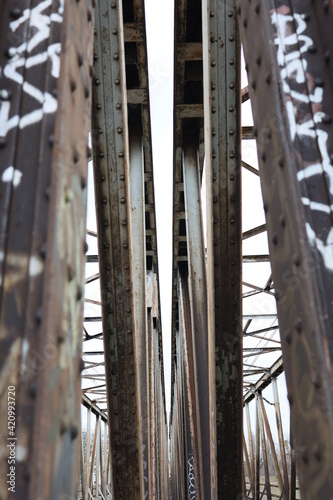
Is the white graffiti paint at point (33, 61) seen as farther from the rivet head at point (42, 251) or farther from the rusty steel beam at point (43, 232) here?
the rivet head at point (42, 251)

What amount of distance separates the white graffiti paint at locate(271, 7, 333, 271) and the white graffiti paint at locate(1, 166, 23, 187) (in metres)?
0.90

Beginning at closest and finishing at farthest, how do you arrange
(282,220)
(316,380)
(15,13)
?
(316,380), (282,220), (15,13)

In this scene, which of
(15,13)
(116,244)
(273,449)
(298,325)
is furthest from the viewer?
(273,449)

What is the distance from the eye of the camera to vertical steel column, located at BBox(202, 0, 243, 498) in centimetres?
407

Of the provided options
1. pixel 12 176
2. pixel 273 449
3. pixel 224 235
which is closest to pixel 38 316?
pixel 12 176

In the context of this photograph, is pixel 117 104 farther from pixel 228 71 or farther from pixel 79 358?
pixel 79 358

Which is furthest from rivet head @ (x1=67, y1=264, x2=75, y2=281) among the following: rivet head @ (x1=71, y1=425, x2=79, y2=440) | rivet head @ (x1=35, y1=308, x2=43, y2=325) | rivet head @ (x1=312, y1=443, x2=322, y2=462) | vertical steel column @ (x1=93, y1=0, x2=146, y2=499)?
vertical steel column @ (x1=93, y1=0, x2=146, y2=499)

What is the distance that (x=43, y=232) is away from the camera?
4.70 feet

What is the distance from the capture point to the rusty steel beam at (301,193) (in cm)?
140

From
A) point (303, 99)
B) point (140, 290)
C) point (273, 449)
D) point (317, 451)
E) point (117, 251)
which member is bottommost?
point (317, 451)

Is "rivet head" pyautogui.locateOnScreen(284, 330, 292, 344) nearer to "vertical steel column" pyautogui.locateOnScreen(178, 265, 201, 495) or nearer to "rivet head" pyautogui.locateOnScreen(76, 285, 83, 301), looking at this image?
"rivet head" pyautogui.locateOnScreen(76, 285, 83, 301)

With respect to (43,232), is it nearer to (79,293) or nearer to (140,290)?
(79,293)

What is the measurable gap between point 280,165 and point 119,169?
2.68 m

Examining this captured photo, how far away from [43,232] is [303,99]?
995mm
